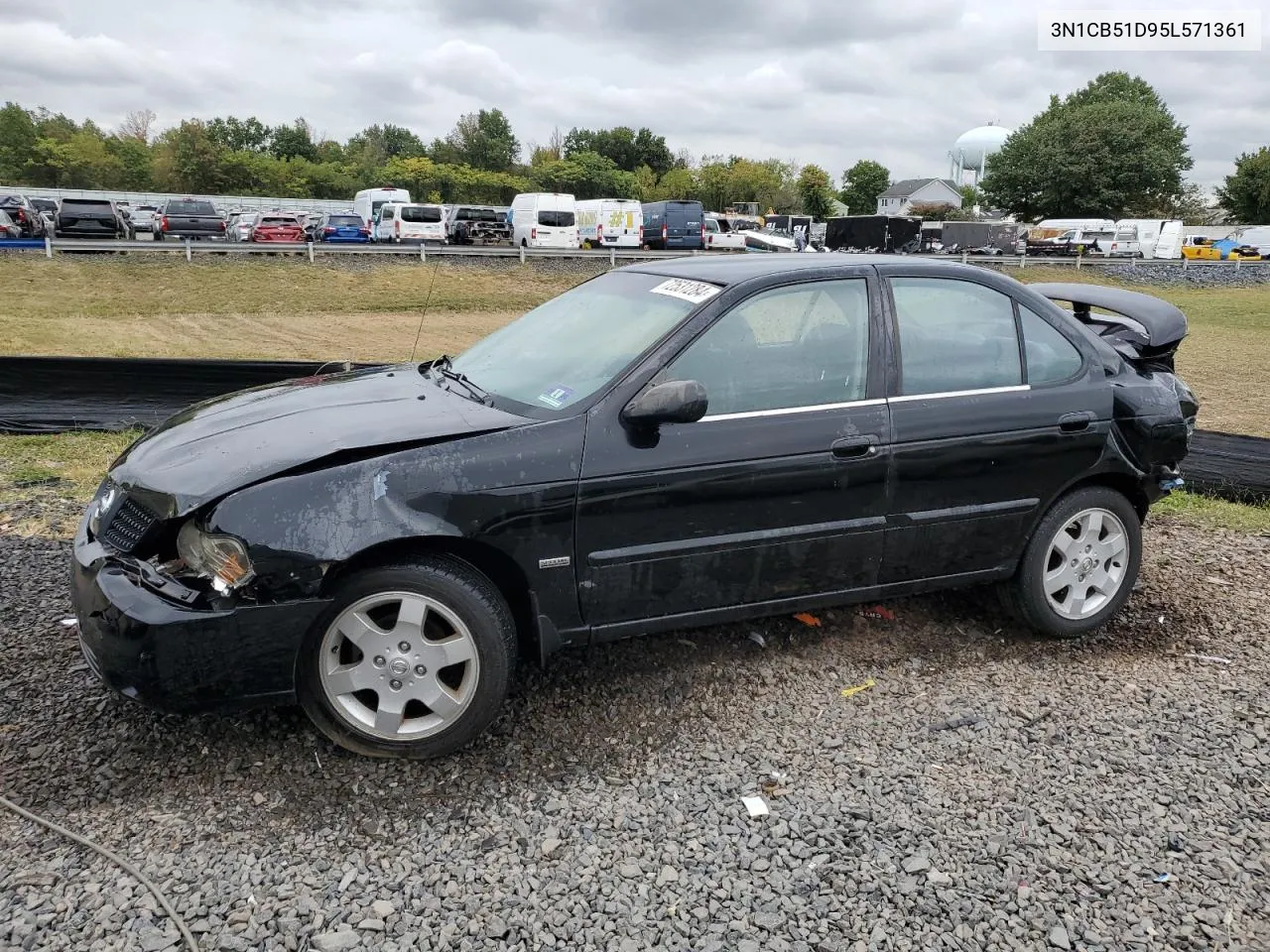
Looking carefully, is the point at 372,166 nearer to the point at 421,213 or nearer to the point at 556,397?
the point at 421,213

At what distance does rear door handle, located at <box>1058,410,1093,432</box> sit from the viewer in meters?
3.88

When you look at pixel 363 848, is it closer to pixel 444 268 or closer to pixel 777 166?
pixel 444 268

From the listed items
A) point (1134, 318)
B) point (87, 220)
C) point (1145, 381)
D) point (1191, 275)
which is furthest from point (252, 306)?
point (1191, 275)

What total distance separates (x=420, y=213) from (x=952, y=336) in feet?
108

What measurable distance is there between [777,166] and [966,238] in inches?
2129

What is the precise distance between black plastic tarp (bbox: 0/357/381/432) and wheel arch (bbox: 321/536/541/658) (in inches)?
208

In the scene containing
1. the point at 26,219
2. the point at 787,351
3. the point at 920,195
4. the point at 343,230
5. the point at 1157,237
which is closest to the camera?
the point at 787,351

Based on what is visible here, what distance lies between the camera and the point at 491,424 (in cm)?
315

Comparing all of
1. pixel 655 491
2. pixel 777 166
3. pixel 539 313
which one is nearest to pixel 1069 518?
pixel 655 491

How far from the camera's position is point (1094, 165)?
68.8 meters

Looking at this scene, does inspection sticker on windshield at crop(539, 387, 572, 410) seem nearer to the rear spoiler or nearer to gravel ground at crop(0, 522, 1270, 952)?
gravel ground at crop(0, 522, 1270, 952)

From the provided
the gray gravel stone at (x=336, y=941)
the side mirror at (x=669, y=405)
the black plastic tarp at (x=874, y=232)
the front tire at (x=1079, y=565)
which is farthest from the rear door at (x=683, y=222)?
the gray gravel stone at (x=336, y=941)

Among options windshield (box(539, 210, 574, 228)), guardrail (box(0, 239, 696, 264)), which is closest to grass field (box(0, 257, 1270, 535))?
guardrail (box(0, 239, 696, 264))

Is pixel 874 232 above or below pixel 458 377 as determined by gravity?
above
